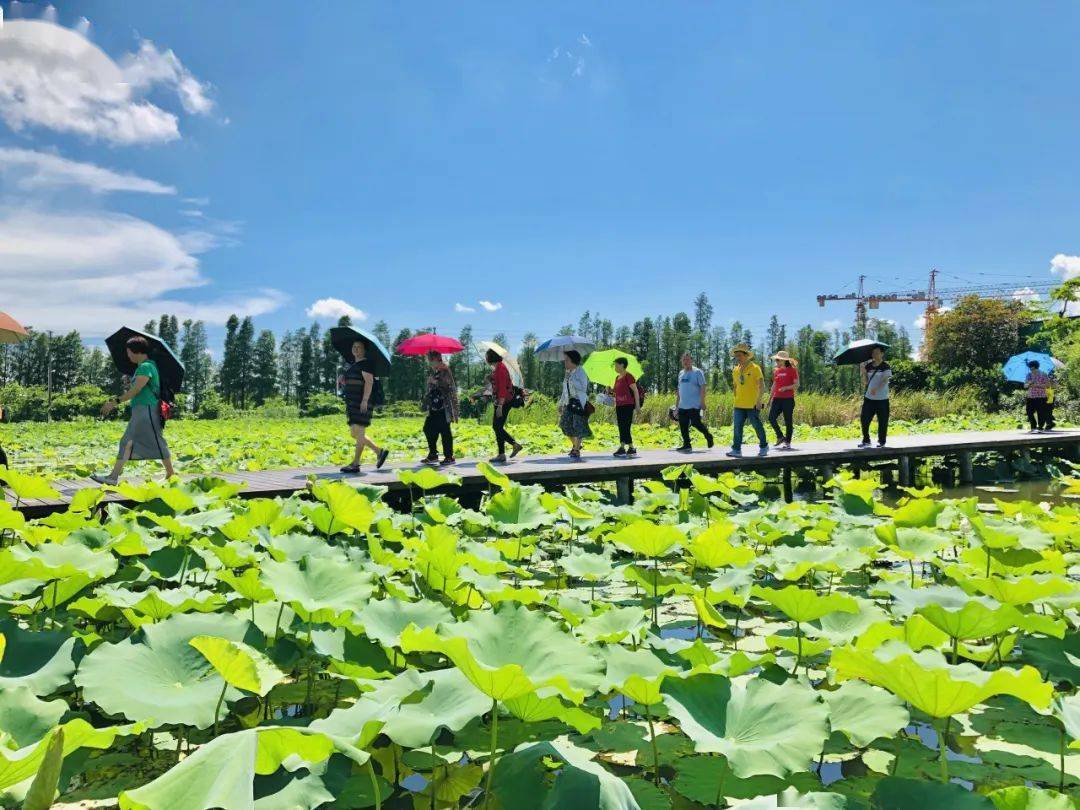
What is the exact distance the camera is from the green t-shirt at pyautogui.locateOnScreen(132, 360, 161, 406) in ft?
16.6

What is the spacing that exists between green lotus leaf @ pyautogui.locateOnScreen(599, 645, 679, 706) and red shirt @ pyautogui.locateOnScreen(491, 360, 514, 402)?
5.53 m

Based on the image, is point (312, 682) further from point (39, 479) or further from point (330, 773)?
point (39, 479)

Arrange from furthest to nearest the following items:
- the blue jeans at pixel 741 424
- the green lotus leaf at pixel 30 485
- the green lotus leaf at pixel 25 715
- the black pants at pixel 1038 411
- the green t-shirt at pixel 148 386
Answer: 1. the black pants at pixel 1038 411
2. the blue jeans at pixel 741 424
3. the green t-shirt at pixel 148 386
4. the green lotus leaf at pixel 30 485
5. the green lotus leaf at pixel 25 715

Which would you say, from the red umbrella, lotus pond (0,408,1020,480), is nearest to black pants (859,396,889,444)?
lotus pond (0,408,1020,480)

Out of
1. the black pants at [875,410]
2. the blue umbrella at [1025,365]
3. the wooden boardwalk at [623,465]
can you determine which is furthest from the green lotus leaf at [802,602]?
the blue umbrella at [1025,365]

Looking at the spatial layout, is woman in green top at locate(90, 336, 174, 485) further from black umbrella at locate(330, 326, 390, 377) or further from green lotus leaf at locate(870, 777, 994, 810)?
green lotus leaf at locate(870, 777, 994, 810)

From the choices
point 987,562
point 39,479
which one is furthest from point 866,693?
point 39,479

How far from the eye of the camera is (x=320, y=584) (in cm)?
193

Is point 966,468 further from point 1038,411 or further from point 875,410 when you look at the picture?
point 1038,411

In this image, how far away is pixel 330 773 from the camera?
1213 mm

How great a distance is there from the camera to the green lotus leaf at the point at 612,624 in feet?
5.88

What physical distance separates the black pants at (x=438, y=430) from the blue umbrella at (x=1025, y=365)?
9.61 metres

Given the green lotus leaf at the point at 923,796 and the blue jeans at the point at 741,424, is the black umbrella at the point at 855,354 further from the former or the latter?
the green lotus leaf at the point at 923,796

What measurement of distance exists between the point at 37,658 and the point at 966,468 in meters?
10.5
